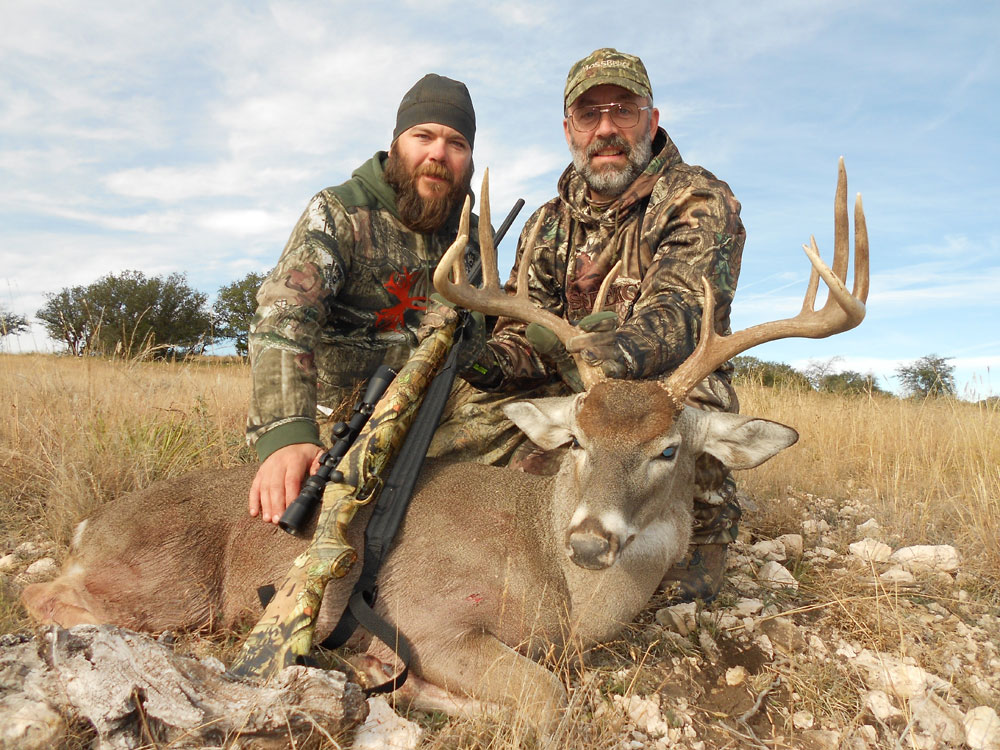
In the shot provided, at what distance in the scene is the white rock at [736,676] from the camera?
125 inches

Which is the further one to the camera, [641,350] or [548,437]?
[548,437]

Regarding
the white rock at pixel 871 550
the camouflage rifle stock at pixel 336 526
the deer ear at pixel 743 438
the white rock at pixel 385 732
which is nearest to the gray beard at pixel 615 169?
the camouflage rifle stock at pixel 336 526

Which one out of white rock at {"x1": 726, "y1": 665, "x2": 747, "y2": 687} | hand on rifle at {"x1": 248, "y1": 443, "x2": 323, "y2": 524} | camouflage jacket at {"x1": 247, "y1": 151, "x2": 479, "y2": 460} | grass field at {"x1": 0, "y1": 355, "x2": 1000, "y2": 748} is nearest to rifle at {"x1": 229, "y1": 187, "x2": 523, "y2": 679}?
hand on rifle at {"x1": 248, "y1": 443, "x2": 323, "y2": 524}

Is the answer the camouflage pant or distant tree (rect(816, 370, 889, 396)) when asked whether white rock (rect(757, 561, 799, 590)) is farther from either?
distant tree (rect(816, 370, 889, 396))

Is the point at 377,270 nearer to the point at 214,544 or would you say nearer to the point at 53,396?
the point at 214,544

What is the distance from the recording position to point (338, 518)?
127 inches

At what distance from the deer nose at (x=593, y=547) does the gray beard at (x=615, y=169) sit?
3.07 meters

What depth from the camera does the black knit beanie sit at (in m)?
5.51

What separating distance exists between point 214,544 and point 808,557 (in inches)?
142

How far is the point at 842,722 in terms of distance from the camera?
2.81m

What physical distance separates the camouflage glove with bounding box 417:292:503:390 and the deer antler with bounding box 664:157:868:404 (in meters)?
1.39

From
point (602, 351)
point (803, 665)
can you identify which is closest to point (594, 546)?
point (602, 351)

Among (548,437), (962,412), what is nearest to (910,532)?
(548,437)

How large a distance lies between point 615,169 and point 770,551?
286cm
